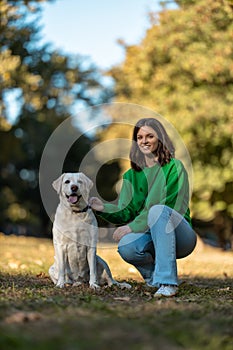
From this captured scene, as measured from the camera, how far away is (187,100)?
17750 millimetres

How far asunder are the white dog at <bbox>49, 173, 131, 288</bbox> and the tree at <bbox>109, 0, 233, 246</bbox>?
36.9 ft


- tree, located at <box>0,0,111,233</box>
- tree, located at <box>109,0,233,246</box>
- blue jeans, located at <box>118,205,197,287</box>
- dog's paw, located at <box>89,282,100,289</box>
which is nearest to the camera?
blue jeans, located at <box>118,205,197,287</box>

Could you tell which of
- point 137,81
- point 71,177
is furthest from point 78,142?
point 71,177

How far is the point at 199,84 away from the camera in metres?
18.1

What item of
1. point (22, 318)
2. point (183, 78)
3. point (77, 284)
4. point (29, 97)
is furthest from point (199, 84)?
point (22, 318)

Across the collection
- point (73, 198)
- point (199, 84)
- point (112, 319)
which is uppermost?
point (199, 84)

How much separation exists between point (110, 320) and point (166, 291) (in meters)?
1.68

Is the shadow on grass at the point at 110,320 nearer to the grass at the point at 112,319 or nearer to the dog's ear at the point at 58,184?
the grass at the point at 112,319

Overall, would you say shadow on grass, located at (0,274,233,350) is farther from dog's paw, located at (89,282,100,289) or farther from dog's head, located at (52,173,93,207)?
dog's head, located at (52,173,93,207)

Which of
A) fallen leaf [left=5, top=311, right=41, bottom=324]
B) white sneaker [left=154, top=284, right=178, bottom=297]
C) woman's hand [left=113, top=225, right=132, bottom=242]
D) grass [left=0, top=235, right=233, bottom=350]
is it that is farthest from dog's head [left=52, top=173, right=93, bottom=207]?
fallen leaf [left=5, top=311, right=41, bottom=324]

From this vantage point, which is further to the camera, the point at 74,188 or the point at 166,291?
the point at 74,188

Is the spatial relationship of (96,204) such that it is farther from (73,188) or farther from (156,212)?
(156,212)

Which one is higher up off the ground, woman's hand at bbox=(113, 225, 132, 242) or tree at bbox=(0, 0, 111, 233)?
tree at bbox=(0, 0, 111, 233)

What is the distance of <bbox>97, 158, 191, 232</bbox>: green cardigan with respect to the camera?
5.38m
